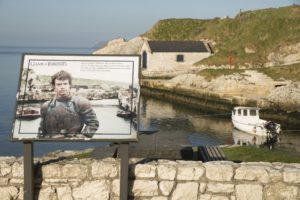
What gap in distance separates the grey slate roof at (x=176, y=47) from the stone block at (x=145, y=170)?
2476 inches

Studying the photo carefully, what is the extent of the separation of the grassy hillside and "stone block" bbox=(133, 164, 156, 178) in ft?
192

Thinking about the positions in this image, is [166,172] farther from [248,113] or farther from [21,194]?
[248,113]

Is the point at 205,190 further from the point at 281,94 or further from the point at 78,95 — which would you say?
the point at 281,94

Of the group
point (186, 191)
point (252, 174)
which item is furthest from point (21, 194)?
point (252, 174)

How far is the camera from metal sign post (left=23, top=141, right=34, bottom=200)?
7355 millimetres

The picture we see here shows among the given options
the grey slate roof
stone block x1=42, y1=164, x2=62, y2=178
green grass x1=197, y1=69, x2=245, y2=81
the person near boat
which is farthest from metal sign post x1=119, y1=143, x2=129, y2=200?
the grey slate roof

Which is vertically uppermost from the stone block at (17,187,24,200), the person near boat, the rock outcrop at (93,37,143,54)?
the rock outcrop at (93,37,143,54)

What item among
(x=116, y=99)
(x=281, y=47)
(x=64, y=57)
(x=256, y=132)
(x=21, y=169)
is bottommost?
(x=256, y=132)

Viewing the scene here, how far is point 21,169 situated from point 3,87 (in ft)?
186

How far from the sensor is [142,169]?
25.1ft

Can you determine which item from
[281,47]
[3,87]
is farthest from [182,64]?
[3,87]

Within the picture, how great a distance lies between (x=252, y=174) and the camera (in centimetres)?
757

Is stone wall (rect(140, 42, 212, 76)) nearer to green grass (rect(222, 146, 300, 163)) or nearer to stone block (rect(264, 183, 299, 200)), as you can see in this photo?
green grass (rect(222, 146, 300, 163))

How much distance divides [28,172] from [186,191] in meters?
A: 2.55
